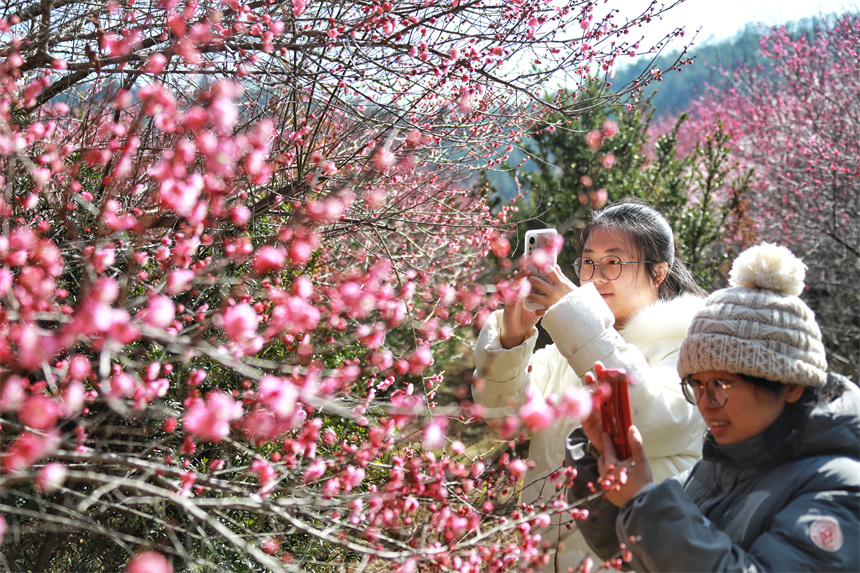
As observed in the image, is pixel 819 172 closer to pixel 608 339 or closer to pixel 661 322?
pixel 661 322

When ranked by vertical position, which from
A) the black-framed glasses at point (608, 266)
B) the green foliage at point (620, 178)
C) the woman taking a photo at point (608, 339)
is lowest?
the woman taking a photo at point (608, 339)

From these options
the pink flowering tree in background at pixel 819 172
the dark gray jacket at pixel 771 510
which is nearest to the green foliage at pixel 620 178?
the pink flowering tree in background at pixel 819 172

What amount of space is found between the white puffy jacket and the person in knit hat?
0.33 meters

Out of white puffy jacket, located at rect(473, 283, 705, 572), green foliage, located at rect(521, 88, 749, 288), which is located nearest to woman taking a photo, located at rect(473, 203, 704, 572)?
white puffy jacket, located at rect(473, 283, 705, 572)

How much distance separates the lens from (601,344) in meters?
1.69

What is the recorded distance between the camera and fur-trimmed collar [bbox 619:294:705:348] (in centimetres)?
189

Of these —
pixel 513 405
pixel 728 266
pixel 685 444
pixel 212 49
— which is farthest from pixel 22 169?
pixel 728 266

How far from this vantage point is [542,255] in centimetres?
184

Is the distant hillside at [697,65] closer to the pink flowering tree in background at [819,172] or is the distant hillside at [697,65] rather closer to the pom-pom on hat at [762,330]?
the pink flowering tree in background at [819,172]

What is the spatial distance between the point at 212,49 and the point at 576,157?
14.7 feet

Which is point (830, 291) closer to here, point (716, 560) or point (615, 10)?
point (615, 10)

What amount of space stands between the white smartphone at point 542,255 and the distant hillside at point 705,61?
1.46 m

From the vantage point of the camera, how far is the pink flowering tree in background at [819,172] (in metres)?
5.81

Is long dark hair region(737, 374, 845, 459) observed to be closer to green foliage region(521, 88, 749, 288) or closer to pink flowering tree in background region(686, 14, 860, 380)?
green foliage region(521, 88, 749, 288)
